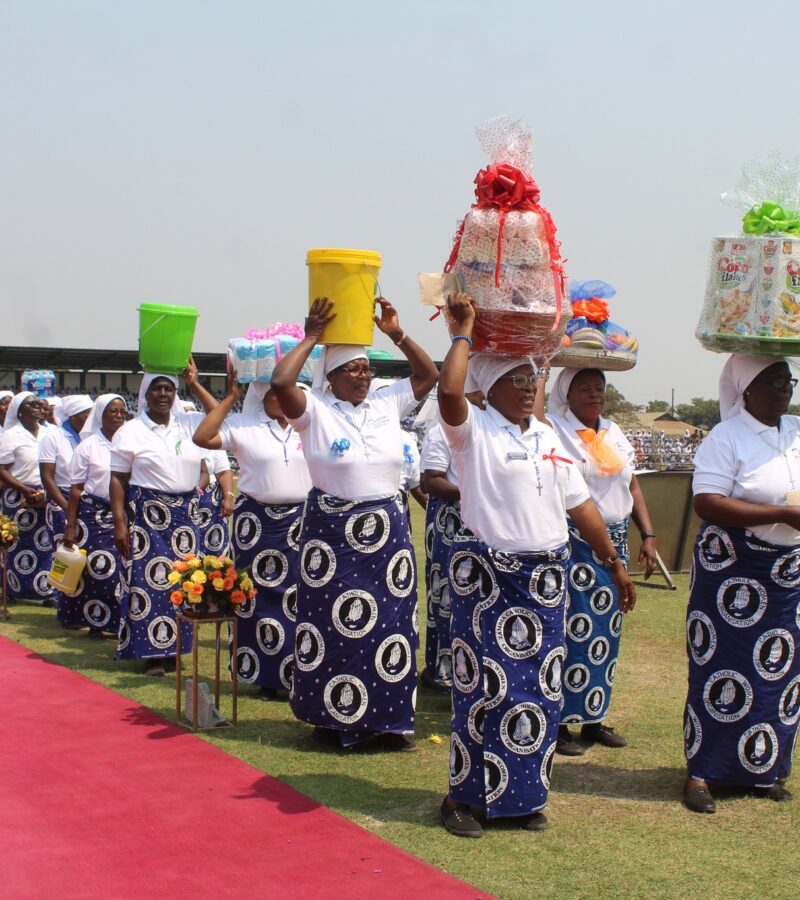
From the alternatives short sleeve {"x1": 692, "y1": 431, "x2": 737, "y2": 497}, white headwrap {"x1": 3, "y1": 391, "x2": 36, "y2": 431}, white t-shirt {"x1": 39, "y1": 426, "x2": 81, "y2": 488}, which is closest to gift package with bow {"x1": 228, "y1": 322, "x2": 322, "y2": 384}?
short sleeve {"x1": 692, "y1": 431, "x2": 737, "y2": 497}

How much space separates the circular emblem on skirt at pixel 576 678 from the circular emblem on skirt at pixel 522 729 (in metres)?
1.42

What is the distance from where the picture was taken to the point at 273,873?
4.80 meters

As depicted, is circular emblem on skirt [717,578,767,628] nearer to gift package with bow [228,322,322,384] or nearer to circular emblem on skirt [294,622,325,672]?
circular emblem on skirt [294,622,325,672]

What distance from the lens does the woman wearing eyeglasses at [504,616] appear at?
5.23 m

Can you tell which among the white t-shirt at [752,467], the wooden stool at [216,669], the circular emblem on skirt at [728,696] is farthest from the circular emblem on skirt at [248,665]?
the white t-shirt at [752,467]

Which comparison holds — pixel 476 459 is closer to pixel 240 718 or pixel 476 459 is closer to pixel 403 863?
pixel 403 863

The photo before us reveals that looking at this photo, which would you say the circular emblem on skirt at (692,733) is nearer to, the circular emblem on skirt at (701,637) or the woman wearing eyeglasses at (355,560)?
the circular emblem on skirt at (701,637)

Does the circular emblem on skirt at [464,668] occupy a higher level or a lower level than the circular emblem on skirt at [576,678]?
Answer: higher

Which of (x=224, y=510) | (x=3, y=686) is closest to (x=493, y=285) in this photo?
Result: (x=3, y=686)

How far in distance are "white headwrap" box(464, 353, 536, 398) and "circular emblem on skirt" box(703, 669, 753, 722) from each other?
1.70m

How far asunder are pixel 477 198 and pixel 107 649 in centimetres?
571

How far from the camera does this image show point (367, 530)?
21.5 feet

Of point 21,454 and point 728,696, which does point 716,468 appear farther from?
point 21,454

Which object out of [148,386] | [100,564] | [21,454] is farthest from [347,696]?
[21,454]
